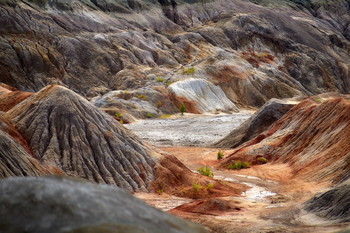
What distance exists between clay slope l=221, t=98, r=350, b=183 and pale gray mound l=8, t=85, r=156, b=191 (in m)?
6.86

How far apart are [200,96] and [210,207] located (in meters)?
37.7

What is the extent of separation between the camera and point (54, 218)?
14.5 feet

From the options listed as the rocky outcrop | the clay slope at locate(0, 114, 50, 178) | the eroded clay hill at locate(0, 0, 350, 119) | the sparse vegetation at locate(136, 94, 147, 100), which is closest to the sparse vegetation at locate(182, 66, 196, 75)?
the eroded clay hill at locate(0, 0, 350, 119)

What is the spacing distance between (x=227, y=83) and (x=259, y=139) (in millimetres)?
29464

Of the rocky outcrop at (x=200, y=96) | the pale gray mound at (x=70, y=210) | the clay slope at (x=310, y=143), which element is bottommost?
the rocky outcrop at (x=200, y=96)

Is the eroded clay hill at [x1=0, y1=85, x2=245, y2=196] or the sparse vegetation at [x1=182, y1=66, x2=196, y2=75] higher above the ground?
the eroded clay hill at [x1=0, y1=85, x2=245, y2=196]

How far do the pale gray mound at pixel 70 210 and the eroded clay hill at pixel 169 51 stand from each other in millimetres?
37113

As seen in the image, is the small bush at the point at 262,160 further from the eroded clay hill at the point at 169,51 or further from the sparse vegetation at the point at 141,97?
the sparse vegetation at the point at 141,97

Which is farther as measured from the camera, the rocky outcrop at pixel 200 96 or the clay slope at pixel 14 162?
the rocky outcrop at pixel 200 96

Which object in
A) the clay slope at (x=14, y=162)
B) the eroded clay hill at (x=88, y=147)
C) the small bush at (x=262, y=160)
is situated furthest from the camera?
the small bush at (x=262, y=160)

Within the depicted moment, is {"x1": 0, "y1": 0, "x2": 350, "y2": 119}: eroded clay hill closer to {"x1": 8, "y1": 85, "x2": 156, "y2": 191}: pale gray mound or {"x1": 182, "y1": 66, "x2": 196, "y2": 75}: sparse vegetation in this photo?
{"x1": 182, "y1": 66, "x2": 196, "y2": 75}: sparse vegetation

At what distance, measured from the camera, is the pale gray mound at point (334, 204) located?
1030cm

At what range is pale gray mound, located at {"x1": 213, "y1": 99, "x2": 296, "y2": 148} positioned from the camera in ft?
98.1

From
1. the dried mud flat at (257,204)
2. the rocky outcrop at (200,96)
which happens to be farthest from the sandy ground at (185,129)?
the rocky outcrop at (200,96)
